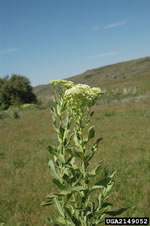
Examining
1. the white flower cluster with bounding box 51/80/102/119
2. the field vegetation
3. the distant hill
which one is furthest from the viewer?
the distant hill

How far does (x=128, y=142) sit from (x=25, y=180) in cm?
468

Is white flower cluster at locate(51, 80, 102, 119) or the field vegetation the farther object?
the field vegetation

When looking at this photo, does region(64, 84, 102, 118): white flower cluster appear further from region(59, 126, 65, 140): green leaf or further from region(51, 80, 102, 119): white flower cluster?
region(59, 126, 65, 140): green leaf

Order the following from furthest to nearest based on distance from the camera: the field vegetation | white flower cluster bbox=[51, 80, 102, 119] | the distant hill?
the distant hill, the field vegetation, white flower cluster bbox=[51, 80, 102, 119]

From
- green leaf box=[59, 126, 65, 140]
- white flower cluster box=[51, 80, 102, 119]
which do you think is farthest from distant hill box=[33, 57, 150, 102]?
green leaf box=[59, 126, 65, 140]

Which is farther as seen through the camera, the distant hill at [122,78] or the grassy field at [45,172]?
the distant hill at [122,78]

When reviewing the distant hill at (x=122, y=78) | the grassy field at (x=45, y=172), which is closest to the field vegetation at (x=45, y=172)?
the grassy field at (x=45, y=172)

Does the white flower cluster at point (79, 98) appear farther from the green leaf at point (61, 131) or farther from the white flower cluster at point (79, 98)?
the green leaf at point (61, 131)

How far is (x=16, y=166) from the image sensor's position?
7039 millimetres

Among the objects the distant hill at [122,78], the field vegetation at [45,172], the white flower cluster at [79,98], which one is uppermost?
the distant hill at [122,78]

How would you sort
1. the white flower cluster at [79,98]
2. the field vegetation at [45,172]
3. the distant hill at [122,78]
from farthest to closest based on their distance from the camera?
the distant hill at [122,78]
the field vegetation at [45,172]
the white flower cluster at [79,98]

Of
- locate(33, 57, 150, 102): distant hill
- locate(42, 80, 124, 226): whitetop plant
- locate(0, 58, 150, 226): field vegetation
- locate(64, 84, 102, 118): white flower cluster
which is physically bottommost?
locate(0, 58, 150, 226): field vegetation

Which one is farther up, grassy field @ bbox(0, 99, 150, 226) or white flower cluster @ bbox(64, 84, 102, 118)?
white flower cluster @ bbox(64, 84, 102, 118)

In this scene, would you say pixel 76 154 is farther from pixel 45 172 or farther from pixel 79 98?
pixel 45 172
